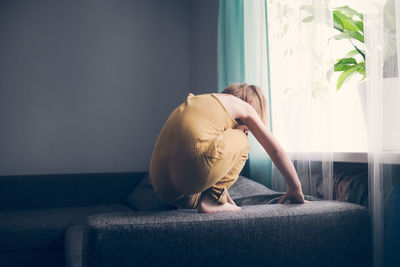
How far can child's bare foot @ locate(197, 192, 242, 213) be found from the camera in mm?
1151

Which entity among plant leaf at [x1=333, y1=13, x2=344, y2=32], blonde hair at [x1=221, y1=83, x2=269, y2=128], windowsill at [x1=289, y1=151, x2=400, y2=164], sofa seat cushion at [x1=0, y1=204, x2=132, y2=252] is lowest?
sofa seat cushion at [x1=0, y1=204, x2=132, y2=252]

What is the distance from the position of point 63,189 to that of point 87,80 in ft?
3.30

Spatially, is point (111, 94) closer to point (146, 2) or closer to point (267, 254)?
point (146, 2)

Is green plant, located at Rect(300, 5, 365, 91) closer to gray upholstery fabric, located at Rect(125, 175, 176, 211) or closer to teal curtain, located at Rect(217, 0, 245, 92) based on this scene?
teal curtain, located at Rect(217, 0, 245, 92)

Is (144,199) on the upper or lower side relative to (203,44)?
lower

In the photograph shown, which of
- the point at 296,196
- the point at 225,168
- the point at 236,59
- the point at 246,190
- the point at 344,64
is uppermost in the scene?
the point at 236,59

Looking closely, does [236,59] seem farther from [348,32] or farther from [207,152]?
[207,152]

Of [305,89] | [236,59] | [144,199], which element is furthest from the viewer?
[144,199]

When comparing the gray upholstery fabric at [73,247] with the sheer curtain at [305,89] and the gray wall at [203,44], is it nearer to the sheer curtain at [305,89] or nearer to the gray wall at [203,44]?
the sheer curtain at [305,89]

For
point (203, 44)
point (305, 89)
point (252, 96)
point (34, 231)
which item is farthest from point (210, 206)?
point (203, 44)

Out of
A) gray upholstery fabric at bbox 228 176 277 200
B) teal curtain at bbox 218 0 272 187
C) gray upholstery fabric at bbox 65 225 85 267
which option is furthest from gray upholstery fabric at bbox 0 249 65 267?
teal curtain at bbox 218 0 272 187

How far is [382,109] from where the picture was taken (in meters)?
1.41

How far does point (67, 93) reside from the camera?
3492 millimetres

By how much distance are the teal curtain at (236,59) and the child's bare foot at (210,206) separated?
1.08 metres
